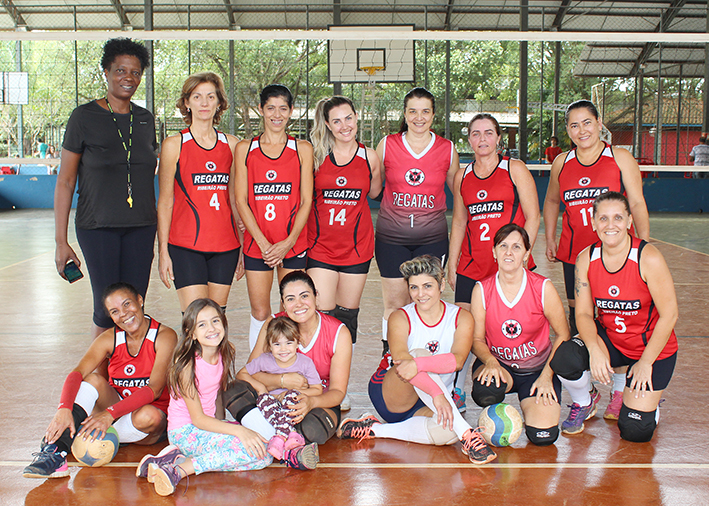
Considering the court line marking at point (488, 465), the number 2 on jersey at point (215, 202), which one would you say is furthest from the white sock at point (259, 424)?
the number 2 on jersey at point (215, 202)

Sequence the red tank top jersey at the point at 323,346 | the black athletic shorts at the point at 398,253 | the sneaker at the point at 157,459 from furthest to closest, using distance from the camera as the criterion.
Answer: the black athletic shorts at the point at 398,253 < the red tank top jersey at the point at 323,346 < the sneaker at the point at 157,459

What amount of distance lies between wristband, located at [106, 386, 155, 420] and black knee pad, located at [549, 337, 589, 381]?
1.77 meters

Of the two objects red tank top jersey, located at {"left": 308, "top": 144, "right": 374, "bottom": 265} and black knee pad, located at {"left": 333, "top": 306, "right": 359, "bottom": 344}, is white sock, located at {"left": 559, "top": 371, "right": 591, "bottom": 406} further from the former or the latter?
red tank top jersey, located at {"left": 308, "top": 144, "right": 374, "bottom": 265}

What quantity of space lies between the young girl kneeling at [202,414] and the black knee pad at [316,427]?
0.18 meters

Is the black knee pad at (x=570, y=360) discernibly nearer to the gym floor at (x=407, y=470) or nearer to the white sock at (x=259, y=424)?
the gym floor at (x=407, y=470)

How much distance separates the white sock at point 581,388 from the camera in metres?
2.84

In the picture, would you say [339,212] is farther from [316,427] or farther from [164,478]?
[164,478]

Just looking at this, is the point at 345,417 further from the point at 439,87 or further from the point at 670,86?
the point at 670,86

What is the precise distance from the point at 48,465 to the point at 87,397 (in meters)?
0.32

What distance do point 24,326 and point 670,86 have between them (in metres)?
23.0

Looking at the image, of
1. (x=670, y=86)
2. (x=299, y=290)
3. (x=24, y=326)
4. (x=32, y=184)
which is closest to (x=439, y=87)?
(x=670, y=86)

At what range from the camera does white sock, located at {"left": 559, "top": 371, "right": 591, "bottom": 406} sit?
9.33 feet

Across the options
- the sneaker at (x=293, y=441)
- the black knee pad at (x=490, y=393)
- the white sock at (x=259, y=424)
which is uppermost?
the black knee pad at (x=490, y=393)

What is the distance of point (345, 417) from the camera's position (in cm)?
309
